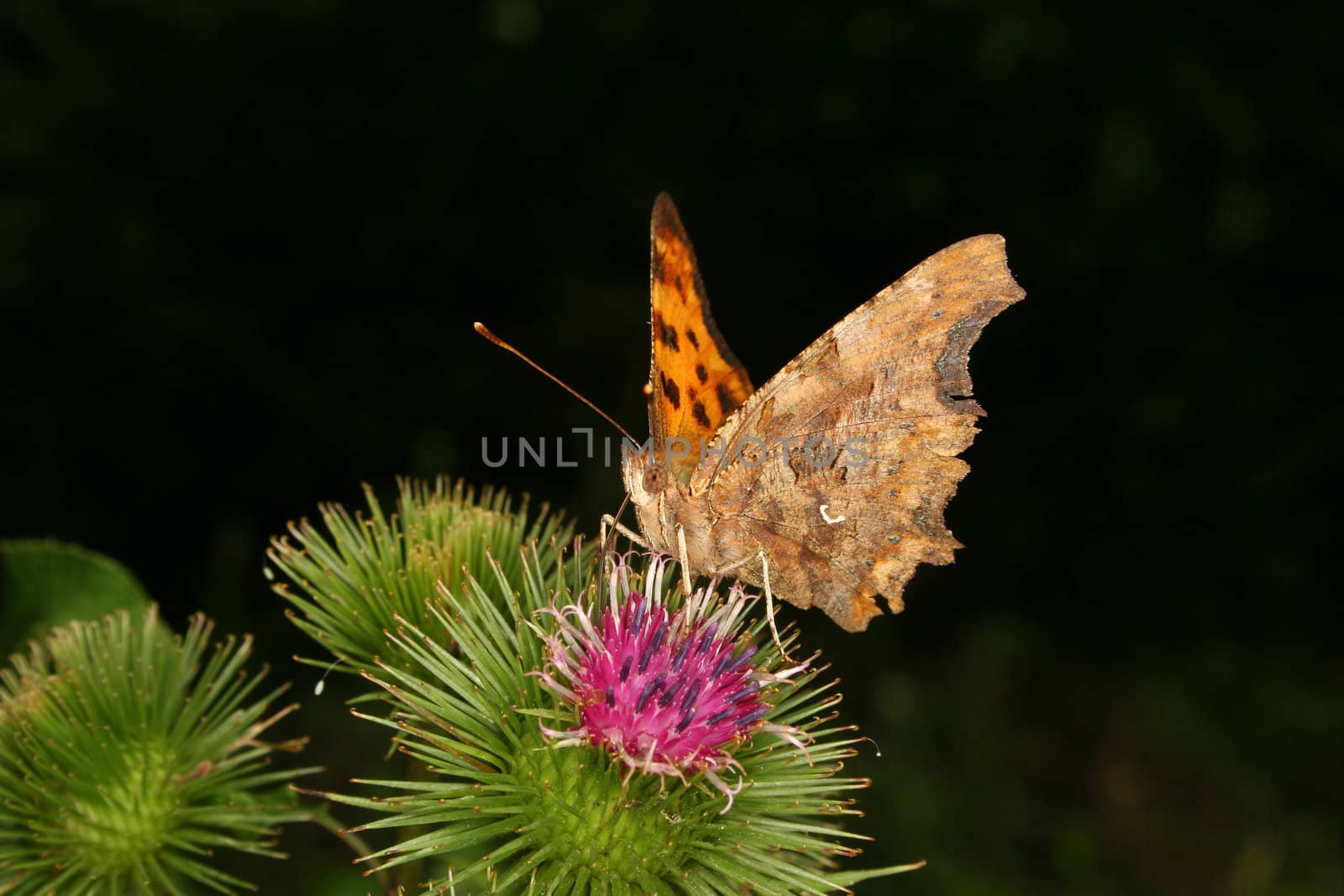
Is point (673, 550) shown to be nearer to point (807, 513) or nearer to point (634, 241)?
point (807, 513)

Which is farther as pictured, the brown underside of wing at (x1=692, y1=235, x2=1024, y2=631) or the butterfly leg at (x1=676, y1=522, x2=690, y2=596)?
the brown underside of wing at (x1=692, y1=235, x2=1024, y2=631)

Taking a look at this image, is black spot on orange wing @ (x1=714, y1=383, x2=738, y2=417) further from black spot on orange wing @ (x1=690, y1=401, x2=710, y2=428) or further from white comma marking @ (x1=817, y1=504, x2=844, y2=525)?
white comma marking @ (x1=817, y1=504, x2=844, y2=525)

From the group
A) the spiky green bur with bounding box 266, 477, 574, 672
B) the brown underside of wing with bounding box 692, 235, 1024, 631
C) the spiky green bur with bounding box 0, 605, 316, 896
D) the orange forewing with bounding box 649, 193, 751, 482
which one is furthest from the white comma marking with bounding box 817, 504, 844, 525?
the spiky green bur with bounding box 0, 605, 316, 896

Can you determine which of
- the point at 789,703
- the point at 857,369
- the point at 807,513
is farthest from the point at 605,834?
the point at 857,369

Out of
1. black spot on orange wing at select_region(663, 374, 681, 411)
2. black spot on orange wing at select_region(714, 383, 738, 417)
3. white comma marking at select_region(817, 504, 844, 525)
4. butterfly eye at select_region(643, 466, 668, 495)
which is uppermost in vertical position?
black spot on orange wing at select_region(714, 383, 738, 417)

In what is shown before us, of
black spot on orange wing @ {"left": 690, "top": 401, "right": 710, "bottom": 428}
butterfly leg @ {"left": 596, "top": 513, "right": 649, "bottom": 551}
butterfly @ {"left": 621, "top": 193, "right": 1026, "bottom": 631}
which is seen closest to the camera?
butterfly leg @ {"left": 596, "top": 513, "right": 649, "bottom": 551}

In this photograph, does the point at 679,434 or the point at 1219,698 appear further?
the point at 1219,698

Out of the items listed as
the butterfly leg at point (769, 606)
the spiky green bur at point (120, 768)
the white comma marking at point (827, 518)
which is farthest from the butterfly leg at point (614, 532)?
the spiky green bur at point (120, 768)
